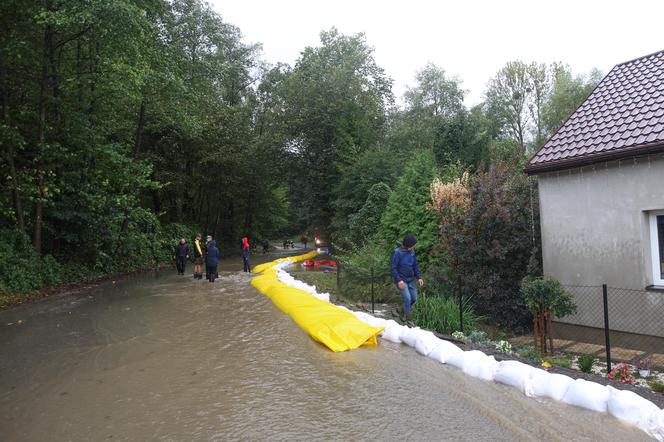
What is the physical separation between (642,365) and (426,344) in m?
3.14

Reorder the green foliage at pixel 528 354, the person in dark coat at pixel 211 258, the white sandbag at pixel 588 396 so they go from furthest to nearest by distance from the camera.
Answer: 1. the person in dark coat at pixel 211 258
2. the green foliage at pixel 528 354
3. the white sandbag at pixel 588 396

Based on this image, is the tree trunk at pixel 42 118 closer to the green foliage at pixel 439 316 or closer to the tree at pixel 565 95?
the green foliage at pixel 439 316

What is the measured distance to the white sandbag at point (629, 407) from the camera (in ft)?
13.1

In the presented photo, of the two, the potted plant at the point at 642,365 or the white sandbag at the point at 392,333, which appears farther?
the white sandbag at the point at 392,333

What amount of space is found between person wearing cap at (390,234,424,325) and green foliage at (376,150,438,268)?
3.93m

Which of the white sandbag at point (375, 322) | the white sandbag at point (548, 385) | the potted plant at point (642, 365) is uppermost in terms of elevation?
the white sandbag at point (375, 322)

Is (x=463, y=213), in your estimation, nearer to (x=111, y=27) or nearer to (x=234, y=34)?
(x=111, y=27)

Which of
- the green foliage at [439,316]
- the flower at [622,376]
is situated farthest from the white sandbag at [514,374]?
the green foliage at [439,316]

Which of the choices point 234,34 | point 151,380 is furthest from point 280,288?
point 234,34

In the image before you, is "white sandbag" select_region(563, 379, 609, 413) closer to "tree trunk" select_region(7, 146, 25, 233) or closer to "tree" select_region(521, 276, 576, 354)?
"tree" select_region(521, 276, 576, 354)

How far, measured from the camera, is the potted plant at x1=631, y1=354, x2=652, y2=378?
6.29m

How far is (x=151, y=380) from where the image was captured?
564 cm

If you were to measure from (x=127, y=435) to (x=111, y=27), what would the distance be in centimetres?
1281

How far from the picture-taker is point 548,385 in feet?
15.7
